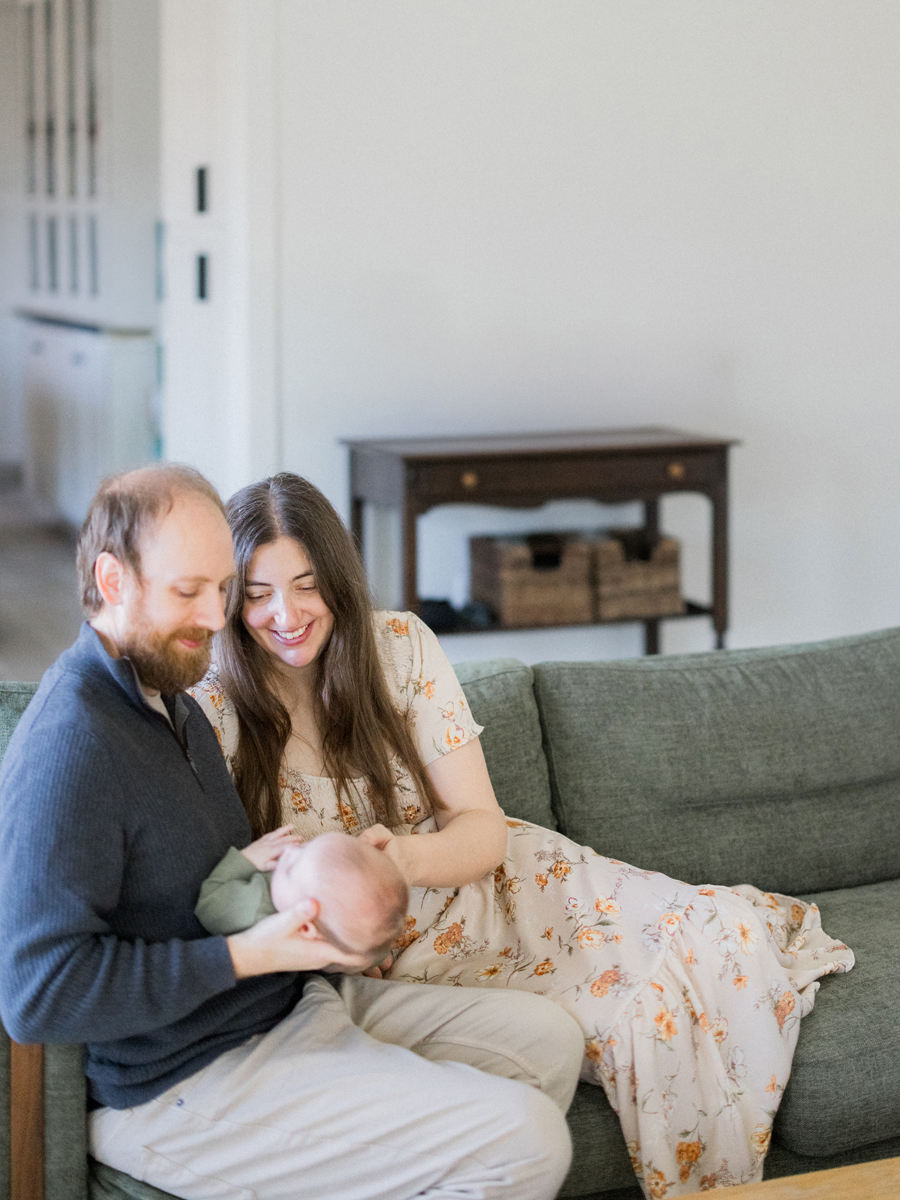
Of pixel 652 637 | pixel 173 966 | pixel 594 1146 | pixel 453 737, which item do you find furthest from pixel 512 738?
pixel 652 637

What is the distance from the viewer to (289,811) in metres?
1.77

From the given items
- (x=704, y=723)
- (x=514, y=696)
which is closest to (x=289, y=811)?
(x=514, y=696)

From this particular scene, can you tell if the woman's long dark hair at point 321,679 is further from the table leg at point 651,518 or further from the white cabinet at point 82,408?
the white cabinet at point 82,408

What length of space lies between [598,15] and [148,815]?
335 centimetres

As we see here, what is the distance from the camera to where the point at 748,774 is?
2281 millimetres

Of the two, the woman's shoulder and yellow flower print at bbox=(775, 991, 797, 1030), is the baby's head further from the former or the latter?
yellow flower print at bbox=(775, 991, 797, 1030)

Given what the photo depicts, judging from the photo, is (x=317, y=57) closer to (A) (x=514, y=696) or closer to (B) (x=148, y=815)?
(A) (x=514, y=696)

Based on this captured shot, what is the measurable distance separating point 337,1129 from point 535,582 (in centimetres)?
253

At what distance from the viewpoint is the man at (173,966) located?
132 centimetres

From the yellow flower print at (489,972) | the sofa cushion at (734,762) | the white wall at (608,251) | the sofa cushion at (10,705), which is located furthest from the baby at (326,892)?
the white wall at (608,251)

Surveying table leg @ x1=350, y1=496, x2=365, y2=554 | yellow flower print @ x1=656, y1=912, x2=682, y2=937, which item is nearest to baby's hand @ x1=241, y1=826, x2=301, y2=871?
yellow flower print @ x1=656, y1=912, x2=682, y2=937

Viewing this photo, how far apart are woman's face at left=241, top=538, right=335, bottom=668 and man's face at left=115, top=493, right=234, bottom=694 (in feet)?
0.92

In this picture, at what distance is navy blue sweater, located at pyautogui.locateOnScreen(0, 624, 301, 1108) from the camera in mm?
1301

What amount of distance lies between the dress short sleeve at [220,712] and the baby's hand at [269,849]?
10.2 inches
